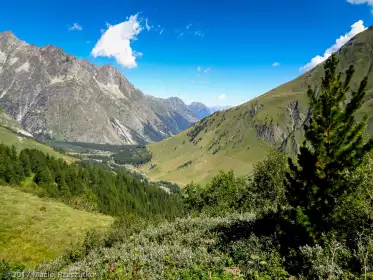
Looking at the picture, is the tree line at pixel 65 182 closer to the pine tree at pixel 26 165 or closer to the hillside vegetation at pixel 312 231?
the pine tree at pixel 26 165

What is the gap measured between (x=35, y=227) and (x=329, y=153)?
54.7 metres

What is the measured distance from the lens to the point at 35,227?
57844 millimetres

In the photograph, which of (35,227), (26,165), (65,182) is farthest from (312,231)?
(65,182)

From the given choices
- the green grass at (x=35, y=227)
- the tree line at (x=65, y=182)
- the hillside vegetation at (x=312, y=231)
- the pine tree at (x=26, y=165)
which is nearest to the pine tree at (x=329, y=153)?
the hillside vegetation at (x=312, y=231)

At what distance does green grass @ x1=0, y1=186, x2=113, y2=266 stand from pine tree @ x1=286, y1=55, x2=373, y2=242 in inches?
1584

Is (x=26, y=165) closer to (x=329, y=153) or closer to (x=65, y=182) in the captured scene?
(x=65, y=182)

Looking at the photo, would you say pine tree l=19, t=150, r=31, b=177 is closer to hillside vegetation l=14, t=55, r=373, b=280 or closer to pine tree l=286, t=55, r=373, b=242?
hillside vegetation l=14, t=55, r=373, b=280

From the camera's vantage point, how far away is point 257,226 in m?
36.5

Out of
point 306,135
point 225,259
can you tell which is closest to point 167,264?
point 225,259

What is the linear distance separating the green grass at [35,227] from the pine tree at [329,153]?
4024cm

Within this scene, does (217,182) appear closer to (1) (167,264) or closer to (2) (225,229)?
(2) (225,229)

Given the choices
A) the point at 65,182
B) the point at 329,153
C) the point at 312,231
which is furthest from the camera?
the point at 65,182

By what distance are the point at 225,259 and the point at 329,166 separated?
45.3 ft

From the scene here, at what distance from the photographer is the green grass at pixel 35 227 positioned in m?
48.2
